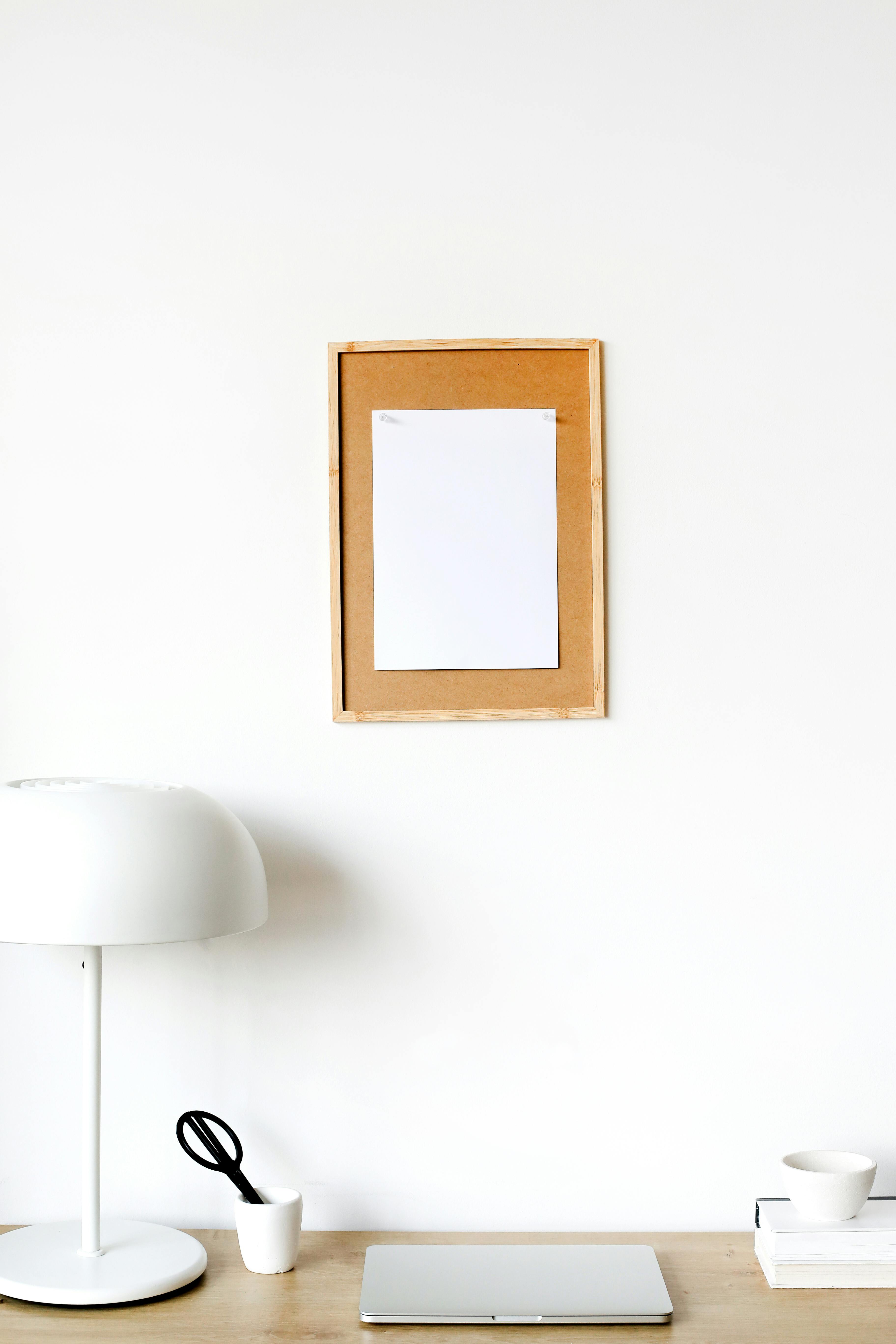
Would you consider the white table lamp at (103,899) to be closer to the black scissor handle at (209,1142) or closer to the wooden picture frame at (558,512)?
the black scissor handle at (209,1142)

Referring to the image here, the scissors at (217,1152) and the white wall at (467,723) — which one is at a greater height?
the white wall at (467,723)

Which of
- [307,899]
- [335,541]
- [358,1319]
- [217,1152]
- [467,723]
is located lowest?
[358,1319]

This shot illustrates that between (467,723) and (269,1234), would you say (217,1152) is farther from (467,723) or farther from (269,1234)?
(467,723)

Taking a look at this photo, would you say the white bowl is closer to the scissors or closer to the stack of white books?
the stack of white books

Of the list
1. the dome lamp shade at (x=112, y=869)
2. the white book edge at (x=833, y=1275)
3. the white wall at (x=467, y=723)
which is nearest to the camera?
the dome lamp shade at (x=112, y=869)

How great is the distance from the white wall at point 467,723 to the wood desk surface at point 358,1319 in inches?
5.4

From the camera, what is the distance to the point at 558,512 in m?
1.36

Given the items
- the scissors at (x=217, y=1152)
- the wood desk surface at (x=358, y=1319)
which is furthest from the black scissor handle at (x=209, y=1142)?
the wood desk surface at (x=358, y=1319)

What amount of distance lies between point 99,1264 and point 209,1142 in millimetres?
166

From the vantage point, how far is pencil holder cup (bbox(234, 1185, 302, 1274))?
118 centimetres

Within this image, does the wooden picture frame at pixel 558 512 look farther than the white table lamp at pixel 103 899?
Yes

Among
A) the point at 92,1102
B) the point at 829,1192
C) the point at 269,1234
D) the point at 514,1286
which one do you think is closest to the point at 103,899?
the point at 92,1102

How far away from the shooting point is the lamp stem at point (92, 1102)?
119 cm

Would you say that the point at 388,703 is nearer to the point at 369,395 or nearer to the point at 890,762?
the point at 369,395
